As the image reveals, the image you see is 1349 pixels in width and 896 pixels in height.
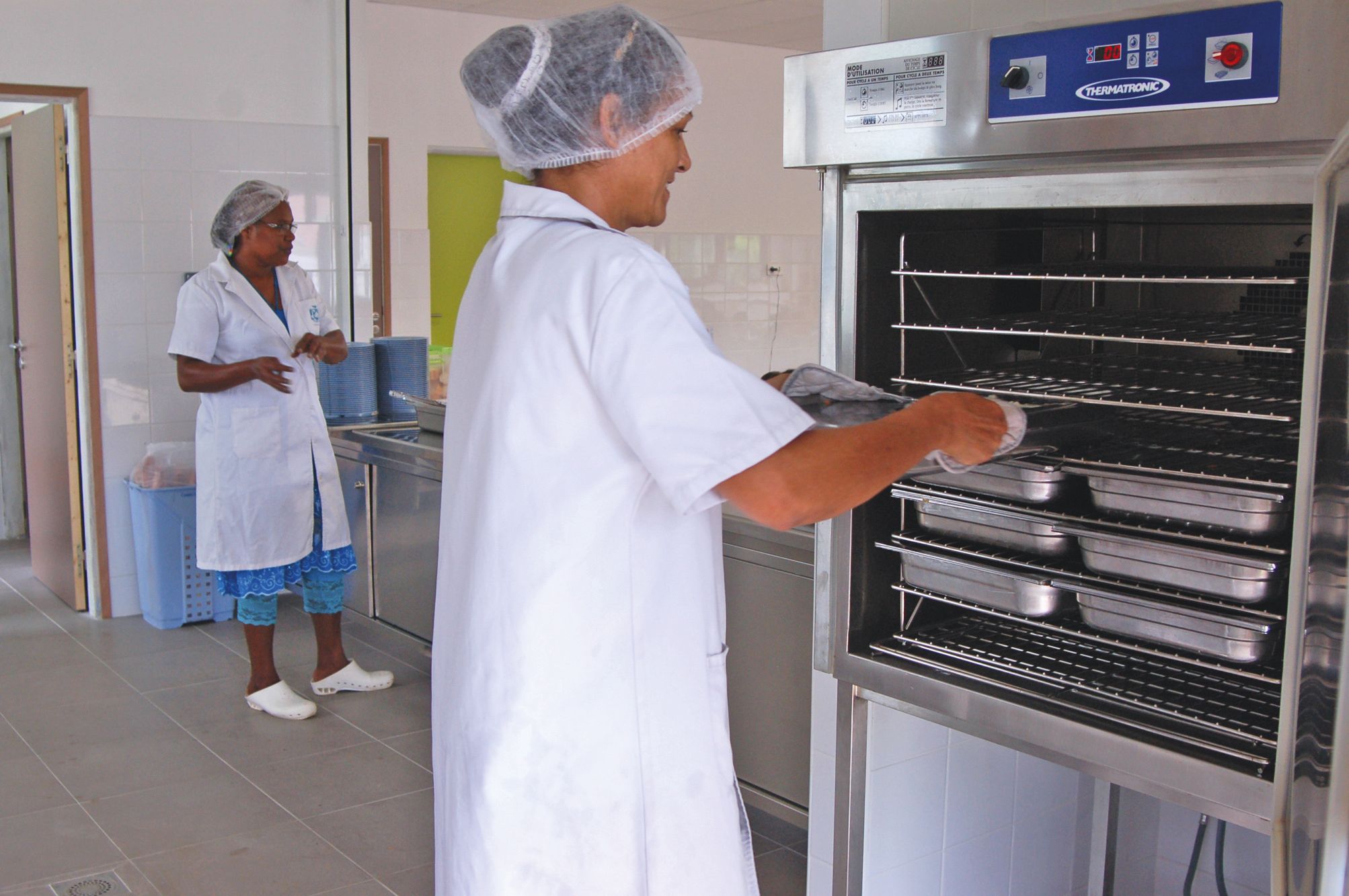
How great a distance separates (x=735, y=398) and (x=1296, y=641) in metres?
0.65

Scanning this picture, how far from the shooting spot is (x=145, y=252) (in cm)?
488

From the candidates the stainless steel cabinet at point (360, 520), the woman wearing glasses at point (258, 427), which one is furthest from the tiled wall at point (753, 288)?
the woman wearing glasses at point (258, 427)

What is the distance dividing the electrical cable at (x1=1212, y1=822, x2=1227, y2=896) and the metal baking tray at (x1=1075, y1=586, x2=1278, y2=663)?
936mm

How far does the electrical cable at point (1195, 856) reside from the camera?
228 cm

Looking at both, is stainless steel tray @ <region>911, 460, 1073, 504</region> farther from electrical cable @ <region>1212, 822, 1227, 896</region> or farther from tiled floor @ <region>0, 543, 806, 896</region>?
tiled floor @ <region>0, 543, 806, 896</region>

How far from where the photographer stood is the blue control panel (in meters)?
1.29

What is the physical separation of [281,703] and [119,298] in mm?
2011

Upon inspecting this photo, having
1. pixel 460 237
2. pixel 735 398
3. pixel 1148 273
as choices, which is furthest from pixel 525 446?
pixel 460 237

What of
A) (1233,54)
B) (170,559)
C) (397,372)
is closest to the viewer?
(1233,54)

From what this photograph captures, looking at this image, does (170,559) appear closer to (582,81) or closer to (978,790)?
(978,790)

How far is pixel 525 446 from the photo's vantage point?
139 cm

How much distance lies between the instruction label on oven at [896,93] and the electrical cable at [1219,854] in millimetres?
1524

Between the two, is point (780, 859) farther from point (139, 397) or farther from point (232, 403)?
point (139, 397)

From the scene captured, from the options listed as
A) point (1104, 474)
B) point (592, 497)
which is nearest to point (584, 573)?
point (592, 497)
